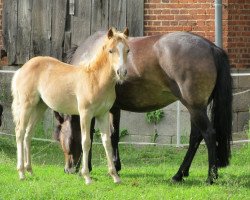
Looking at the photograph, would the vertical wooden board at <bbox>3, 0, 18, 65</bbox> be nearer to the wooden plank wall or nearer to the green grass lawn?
the wooden plank wall

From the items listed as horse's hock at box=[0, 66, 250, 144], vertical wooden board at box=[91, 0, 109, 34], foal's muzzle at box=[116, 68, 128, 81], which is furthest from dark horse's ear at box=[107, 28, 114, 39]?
vertical wooden board at box=[91, 0, 109, 34]

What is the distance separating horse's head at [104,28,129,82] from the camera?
948cm

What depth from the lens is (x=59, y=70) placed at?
10.5m

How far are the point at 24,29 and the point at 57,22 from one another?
0.72 m

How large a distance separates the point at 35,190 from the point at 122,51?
1.89 meters

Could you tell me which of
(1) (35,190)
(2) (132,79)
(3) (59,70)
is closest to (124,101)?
(2) (132,79)

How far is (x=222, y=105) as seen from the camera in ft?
33.9

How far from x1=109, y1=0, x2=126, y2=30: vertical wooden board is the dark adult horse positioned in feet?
13.9

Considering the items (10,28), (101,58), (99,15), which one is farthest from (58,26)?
(101,58)

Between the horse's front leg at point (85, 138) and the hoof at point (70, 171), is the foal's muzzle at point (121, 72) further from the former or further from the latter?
the hoof at point (70, 171)

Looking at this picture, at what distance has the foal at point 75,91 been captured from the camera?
9852 millimetres

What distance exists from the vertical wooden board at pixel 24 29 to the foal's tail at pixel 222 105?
6.47 metres

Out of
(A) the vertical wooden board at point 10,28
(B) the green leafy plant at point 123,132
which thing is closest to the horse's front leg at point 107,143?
(B) the green leafy plant at point 123,132

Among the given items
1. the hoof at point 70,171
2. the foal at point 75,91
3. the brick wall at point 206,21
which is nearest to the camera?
the foal at point 75,91
